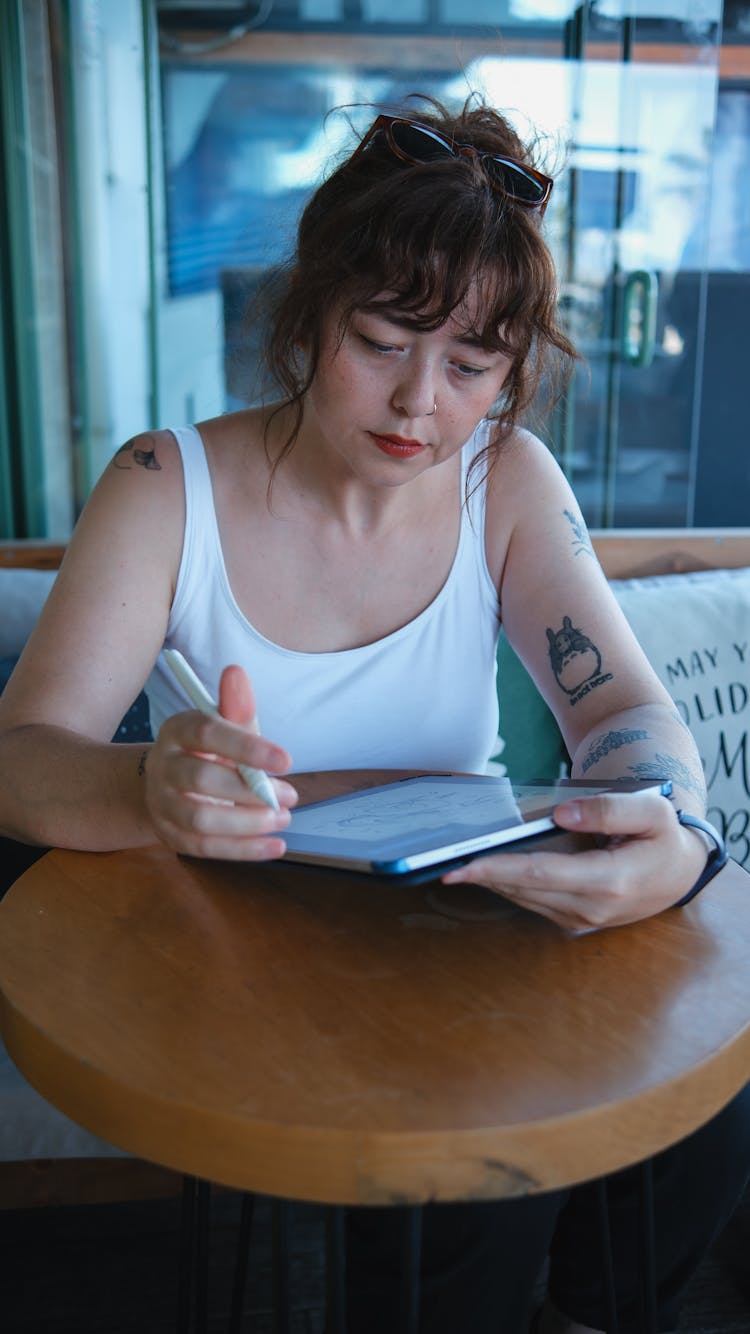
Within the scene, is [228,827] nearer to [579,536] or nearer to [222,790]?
[222,790]

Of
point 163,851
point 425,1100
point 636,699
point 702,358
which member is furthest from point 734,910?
point 702,358

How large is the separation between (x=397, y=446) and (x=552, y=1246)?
860 mm

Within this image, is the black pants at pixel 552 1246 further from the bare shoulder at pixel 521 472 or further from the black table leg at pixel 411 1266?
the bare shoulder at pixel 521 472

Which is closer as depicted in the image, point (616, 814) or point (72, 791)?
point (616, 814)

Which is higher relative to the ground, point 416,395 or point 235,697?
point 416,395

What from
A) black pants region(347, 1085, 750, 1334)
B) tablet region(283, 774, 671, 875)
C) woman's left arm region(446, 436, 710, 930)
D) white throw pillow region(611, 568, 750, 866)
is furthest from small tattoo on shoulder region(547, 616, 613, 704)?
white throw pillow region(611, 568, 750, 866)

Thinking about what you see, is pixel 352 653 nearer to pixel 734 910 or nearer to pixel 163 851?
pixel 163 851

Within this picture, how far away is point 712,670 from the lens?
6.95 ft

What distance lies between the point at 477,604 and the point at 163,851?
55 centimetres

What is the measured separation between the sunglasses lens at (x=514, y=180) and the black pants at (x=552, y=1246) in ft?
3.06

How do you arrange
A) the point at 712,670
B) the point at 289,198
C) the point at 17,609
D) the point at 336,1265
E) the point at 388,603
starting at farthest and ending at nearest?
the point at 289,198
the point at 712,670
the point at 17,609
the point at 388,603
the point at 336,1265

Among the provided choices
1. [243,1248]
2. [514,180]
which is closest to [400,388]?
[514,180]

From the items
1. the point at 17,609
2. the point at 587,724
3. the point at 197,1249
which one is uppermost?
the point at 587,724

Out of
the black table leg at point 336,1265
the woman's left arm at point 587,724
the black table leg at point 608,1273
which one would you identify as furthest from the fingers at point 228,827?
the black table leg at point 608,1273
